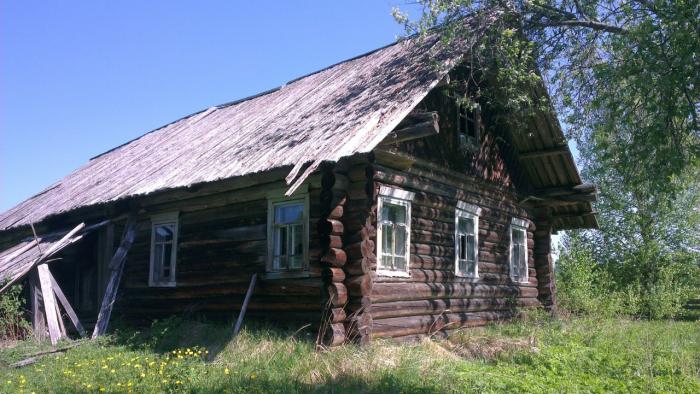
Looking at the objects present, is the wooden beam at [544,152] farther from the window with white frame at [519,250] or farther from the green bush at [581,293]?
the green bush at [581,293]

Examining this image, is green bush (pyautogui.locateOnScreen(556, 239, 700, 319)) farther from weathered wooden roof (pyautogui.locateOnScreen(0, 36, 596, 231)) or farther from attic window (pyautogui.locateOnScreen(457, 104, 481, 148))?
attic window (pyautogui.locateOnScreen(457, 104, 481, 148))

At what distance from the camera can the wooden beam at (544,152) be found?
13609mm

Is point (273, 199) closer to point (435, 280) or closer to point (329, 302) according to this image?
point (329, 302)

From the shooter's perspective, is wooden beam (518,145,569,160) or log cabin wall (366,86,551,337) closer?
log cabin wall (366,86,551,337)

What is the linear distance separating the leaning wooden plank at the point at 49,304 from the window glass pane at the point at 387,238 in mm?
6262

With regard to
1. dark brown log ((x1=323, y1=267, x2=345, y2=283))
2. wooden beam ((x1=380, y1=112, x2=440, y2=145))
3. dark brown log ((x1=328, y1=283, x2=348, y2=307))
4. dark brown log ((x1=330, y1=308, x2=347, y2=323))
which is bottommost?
dark brown log ((x1=330, y1=308, x2=347, y2=323))

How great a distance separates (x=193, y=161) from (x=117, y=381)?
5.42 m

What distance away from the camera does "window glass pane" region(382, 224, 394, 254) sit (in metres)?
9.80

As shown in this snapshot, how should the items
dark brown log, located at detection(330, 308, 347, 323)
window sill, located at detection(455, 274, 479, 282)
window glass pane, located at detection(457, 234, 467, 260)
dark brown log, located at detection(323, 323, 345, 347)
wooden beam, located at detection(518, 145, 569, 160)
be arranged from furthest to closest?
wooden beam, located at detection(518, 145, 569, 160), window glass pane, located at detection(457, 234, 467, 260), window sill, located at detection(455, 274, 479, 282), dark brown log, located at detection(330, 308, 347, 323), dark brown log, located at detection(323, 323, 345, 347)

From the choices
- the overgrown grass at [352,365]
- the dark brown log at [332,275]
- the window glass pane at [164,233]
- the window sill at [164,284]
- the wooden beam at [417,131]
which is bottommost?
the overgrown grass at [352,365]

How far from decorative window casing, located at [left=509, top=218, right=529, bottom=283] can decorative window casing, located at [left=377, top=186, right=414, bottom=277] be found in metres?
4.78

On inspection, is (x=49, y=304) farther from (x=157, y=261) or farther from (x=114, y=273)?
(x=157, y=261)

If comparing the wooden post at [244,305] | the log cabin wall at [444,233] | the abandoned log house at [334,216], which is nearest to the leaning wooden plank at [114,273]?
the abandoned log house at [334,216]

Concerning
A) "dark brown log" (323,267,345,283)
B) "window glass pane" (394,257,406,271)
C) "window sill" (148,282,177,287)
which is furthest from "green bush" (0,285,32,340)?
"window glass pane" (394,257,406,271)
